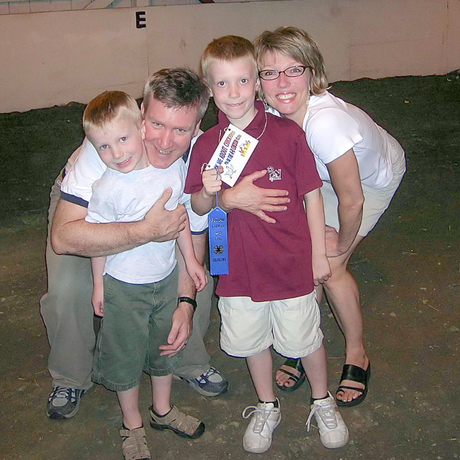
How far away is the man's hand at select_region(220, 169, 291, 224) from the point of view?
2.09 meters

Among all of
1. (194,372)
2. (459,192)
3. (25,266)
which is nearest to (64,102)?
(25,266)

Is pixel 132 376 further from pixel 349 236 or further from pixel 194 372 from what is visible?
pixel 349 236

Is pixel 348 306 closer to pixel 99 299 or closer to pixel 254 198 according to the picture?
pixel 254 198

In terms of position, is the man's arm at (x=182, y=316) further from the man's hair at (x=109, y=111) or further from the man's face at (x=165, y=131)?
the man's hair at (x=109, y=111)

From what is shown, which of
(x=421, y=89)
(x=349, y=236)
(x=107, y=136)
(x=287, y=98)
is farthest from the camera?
(x=421, y=89)

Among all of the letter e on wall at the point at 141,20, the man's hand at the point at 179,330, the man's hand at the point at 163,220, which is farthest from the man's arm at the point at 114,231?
the letter e on wall at the point at 141,20

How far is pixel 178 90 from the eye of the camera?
6.66 feet

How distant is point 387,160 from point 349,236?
0.37 metres

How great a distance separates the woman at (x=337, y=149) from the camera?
2.12m

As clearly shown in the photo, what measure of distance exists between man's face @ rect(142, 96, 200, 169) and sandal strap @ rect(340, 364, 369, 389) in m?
1.22

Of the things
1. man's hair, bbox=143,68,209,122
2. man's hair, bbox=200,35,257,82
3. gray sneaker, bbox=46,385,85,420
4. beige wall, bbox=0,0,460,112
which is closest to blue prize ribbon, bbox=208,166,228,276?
man's hair, bbox=143,68,209,122

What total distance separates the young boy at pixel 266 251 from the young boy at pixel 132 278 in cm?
18

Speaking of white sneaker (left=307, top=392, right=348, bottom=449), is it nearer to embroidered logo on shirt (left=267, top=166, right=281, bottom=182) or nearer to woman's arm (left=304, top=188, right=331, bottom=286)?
woman's arm (left=304, top=188, right=331, bottom=286)

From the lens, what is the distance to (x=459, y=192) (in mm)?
4547
